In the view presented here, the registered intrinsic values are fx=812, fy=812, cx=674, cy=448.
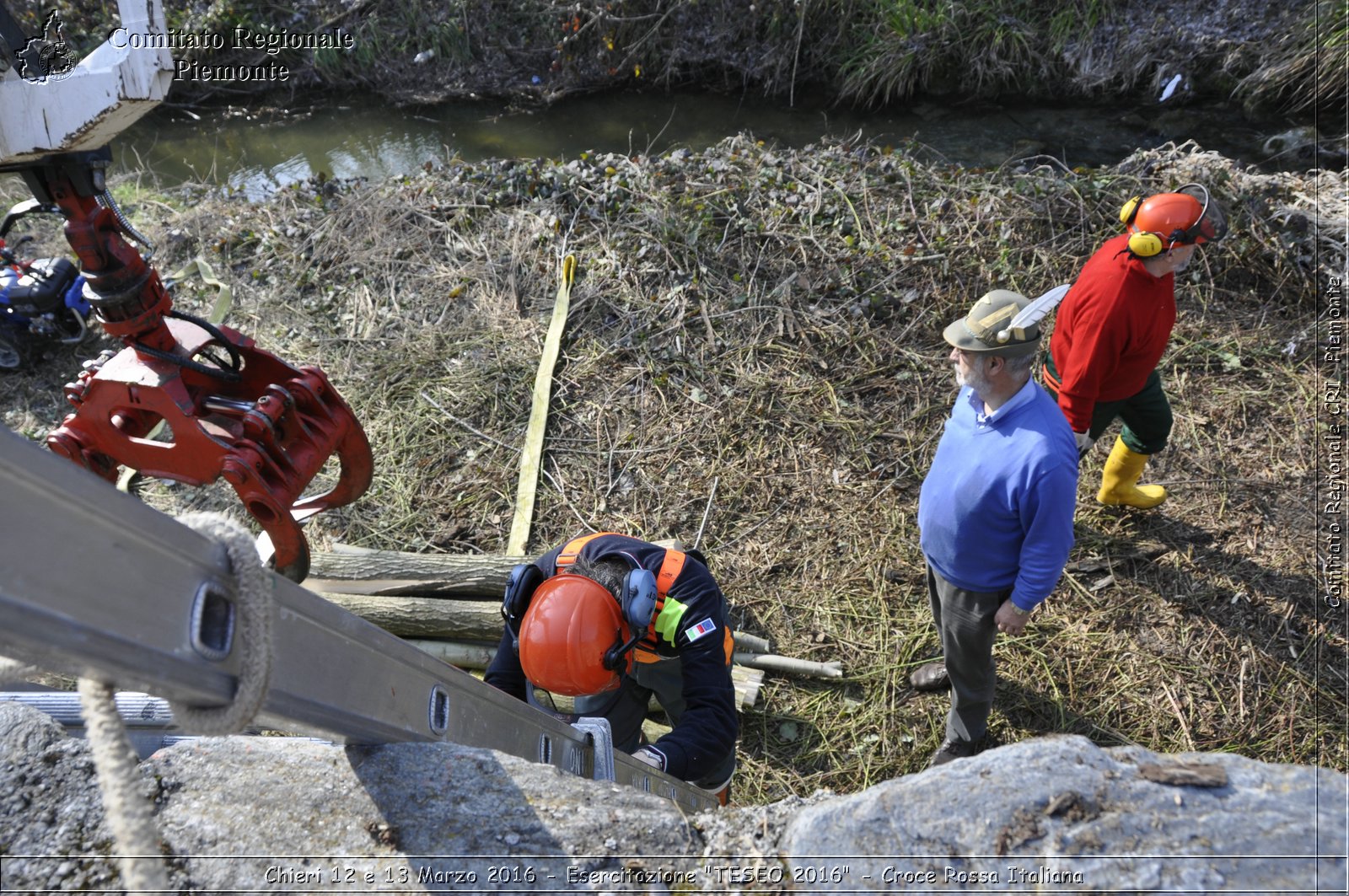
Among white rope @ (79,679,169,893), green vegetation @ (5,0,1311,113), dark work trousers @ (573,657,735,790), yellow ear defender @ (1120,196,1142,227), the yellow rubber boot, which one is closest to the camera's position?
white rope @ (79,679,169,893)

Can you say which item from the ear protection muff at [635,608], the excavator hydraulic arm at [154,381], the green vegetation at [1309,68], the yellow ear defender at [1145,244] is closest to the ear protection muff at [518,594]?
the ear protection muff at [635,608]

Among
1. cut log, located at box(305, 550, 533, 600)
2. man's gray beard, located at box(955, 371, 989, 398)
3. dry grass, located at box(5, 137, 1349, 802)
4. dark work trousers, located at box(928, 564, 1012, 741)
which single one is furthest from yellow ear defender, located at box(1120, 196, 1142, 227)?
cut log, located at box(305, 550, 533, 600)

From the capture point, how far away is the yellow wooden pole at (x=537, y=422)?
496 centimetres

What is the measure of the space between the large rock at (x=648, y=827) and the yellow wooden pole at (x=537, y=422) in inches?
129

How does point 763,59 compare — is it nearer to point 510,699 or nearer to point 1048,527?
point 1048,527

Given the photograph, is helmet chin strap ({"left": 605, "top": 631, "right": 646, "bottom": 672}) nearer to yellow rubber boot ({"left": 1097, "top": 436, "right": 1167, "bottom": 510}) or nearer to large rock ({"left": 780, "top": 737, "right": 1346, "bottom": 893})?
large rock ({"left": 780, "top": 737, "right": 1346, "bottom": 893})

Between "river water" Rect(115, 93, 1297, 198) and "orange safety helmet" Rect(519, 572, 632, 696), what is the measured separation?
722 cm

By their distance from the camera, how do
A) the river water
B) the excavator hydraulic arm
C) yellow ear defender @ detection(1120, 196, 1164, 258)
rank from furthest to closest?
the river water, yellow ear defender @ detection(1120, 196, 1164, 258), the excavator hydraulic arm

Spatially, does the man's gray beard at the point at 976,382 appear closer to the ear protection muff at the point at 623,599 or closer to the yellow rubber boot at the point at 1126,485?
the ear protection muff at the point at 623,599

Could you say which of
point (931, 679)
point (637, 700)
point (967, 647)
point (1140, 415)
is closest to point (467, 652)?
point (637, 700)

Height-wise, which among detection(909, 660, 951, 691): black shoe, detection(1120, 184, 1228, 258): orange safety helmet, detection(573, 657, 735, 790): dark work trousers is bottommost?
detection(909, 660, 951, 691): black shoe

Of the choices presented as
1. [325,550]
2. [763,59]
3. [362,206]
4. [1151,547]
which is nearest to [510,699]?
[325,550]

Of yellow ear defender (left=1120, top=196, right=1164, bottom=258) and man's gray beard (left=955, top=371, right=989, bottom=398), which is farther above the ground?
yellow ear defender (left=1120, top=196, right=1164, bottom=258)

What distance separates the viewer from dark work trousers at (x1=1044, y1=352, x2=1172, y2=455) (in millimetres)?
4086
